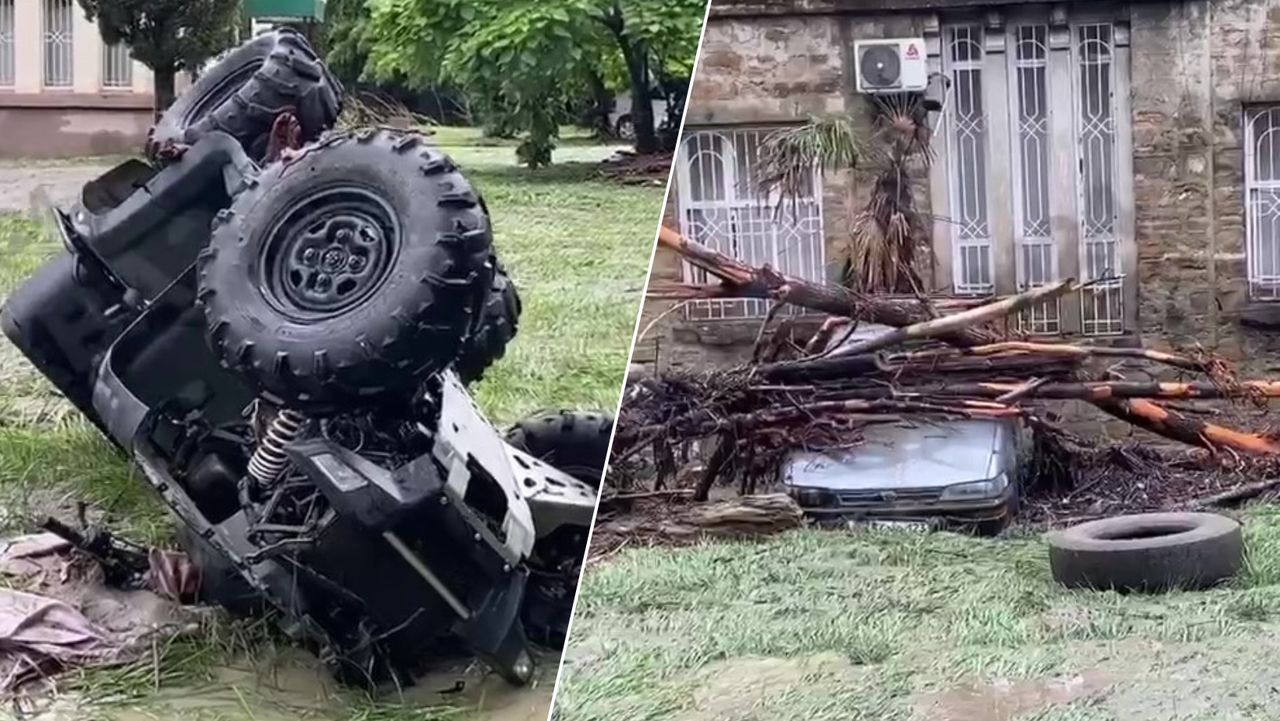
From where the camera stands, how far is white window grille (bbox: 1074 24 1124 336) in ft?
5.01

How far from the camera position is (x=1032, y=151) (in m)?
1.54

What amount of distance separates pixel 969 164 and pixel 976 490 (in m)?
0.32

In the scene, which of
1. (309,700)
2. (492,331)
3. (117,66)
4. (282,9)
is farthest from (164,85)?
(309,700)

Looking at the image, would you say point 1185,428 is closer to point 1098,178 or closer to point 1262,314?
point 1262,314

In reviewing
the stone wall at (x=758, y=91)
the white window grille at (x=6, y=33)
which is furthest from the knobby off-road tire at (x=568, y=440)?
the white window grille at (x=6, y=33)

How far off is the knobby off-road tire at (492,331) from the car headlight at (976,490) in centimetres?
47

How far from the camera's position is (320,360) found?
1.52 m

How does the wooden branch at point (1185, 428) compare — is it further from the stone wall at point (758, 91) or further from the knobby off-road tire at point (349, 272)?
the knobby off-road tire at point (349, 272)

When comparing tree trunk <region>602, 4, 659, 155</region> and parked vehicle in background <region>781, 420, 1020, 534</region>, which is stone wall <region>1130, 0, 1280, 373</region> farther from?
tree trunk <region>602, 4, 659, 155</region>

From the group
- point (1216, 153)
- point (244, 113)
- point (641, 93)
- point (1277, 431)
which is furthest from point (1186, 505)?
point (244, 113)

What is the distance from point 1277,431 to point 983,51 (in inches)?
18.5

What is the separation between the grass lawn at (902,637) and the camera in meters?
1.42

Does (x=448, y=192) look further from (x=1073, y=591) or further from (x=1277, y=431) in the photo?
(x=1277, y=431)

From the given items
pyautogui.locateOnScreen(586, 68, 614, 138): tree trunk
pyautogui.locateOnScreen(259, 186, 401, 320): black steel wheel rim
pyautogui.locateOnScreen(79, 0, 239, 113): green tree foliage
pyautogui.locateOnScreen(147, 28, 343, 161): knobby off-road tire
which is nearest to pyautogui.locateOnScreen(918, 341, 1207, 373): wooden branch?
pyautogui.locateOnScreen(586, 68, 614, 138): tree trunk
